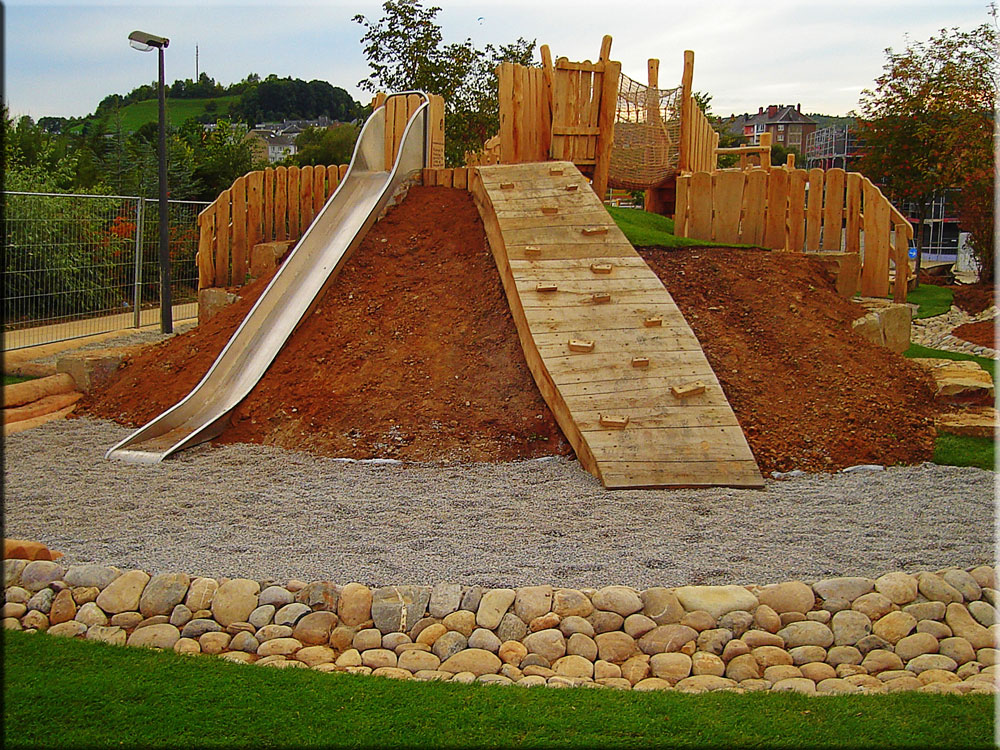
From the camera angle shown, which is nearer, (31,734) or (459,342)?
(31,734)

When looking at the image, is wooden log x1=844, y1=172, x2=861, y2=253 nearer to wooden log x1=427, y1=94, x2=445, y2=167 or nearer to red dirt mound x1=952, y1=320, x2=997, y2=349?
wooden log x1=427, y1=94, x2=445, y2=167

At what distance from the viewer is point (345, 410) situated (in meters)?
7.38

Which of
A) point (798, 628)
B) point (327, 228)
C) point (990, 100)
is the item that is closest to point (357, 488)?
point (798, 628)

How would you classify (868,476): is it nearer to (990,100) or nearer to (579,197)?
(579,197)

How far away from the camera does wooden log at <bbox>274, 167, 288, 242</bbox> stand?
410 inches

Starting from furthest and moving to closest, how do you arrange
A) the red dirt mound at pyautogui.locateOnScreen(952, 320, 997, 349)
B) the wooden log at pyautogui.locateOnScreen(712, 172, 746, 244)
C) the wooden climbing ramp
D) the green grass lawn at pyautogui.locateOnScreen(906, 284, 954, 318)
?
the green grass lawn at pyautogui.locateOnScreen(906, 284, 954, 318), the red dirt mound at pyautogui.locateOnScreen(952, 320, 997, 349), the wooden log at pyautogui.locateOnScreen(712, 172, 746, 244), the wooden climbing ramp

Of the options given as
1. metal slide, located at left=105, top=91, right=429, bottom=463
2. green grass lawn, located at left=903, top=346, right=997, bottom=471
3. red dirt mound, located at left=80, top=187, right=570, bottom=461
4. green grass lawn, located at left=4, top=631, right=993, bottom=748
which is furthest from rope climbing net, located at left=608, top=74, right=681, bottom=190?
green grass lawn, located at left=4, top=631, right=993, bottom=748

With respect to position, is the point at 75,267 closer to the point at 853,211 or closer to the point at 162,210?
the point at 162,210

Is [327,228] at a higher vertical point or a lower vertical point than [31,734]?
higher

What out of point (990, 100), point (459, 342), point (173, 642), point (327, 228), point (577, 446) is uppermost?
point (990, 100)

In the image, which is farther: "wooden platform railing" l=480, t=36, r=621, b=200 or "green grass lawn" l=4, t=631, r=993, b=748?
"wooden platform railing" l=480, t=36, r=621, b=200

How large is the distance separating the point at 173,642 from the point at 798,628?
110 inches

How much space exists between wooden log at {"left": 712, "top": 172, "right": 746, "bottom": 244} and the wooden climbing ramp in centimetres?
167

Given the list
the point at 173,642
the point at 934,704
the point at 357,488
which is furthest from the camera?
the point at 357,488
